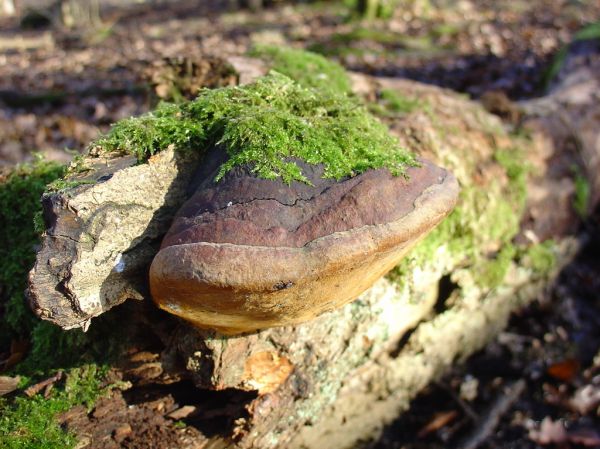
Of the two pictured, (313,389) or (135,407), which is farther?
(313,389)

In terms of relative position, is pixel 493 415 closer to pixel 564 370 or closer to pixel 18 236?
pixel 564 370

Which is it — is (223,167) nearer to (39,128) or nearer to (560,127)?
(560,127)

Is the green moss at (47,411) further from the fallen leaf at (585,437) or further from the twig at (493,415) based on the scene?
the fallen leaf at (585,437)

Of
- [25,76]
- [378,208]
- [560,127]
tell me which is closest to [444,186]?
[378,208]

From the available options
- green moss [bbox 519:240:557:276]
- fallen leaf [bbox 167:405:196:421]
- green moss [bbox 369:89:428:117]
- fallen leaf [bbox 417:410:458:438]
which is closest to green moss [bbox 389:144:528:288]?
green moss [bbox 519:240:557:276]

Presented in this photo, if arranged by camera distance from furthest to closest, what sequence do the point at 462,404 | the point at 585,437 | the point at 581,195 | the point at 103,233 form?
the point at 581,195 → the point at 462,404 → the point at 585,437 → the point at 103,233

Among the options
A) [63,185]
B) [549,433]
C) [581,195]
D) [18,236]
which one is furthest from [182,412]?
[581,195]

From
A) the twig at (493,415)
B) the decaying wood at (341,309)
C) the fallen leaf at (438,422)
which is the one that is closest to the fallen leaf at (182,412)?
the decaying wood at (341,309)
